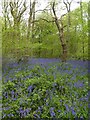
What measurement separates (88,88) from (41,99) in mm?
275

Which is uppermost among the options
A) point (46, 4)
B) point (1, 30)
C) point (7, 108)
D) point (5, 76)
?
point (46, 4)

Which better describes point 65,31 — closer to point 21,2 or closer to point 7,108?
point 21,2

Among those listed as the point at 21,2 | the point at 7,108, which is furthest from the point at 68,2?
the point at 7,108

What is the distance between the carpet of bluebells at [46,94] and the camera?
110 centimetres

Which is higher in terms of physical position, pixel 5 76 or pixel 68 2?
pixel 68 2

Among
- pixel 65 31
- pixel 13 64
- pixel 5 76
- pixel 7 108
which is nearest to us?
pixel 7 108

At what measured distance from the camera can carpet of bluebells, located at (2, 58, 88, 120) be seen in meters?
1.10

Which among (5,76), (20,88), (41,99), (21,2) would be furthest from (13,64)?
(21,2)

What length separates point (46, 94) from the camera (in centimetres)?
112

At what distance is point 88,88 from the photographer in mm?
1152

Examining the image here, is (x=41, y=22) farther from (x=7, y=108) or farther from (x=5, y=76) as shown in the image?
(x=7, y=108)

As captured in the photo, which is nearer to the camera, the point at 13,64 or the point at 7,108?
the point at 7,108

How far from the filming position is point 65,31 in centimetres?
143

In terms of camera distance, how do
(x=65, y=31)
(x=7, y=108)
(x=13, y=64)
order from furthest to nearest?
(x=65, y=31) < (x=13, y=64) < (x=7, y=108)
